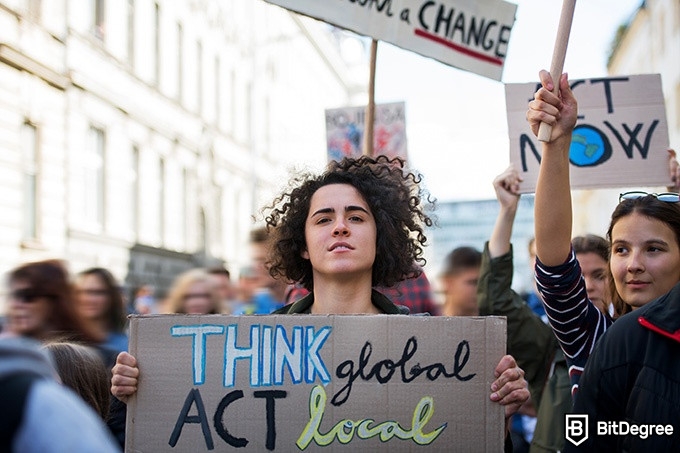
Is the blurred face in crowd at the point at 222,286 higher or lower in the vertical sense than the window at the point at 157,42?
lower

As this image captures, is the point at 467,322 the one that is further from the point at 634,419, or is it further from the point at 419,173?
the point at 419,173

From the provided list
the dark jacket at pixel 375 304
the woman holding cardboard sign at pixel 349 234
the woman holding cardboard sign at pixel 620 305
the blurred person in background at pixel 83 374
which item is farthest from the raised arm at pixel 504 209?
the blurred person in background at pixel 83 374

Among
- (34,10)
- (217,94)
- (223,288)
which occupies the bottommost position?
(223,288)

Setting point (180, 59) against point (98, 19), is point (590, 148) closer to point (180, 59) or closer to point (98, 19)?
point (98, 19)

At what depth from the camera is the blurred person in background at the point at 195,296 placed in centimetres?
550

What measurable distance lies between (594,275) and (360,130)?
271cm

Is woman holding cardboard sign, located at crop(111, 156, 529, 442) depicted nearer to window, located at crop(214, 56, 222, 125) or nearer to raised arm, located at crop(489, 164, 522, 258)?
raised arm, located at crop(489, 164, 522, 258)

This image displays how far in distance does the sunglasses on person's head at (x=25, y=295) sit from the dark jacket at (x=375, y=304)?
5.79ft

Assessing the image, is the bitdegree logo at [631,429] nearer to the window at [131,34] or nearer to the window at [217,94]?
the window at [131,34]

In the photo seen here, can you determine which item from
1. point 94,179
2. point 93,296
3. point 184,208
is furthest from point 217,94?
point 93,296

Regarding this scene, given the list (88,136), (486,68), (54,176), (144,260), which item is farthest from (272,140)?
(486,68)

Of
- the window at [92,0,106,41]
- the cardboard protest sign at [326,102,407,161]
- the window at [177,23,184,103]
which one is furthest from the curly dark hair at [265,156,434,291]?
the window at [177,23,184,103]

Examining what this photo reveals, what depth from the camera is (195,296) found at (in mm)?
5531

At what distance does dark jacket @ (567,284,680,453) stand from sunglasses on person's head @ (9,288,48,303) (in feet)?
9.41
